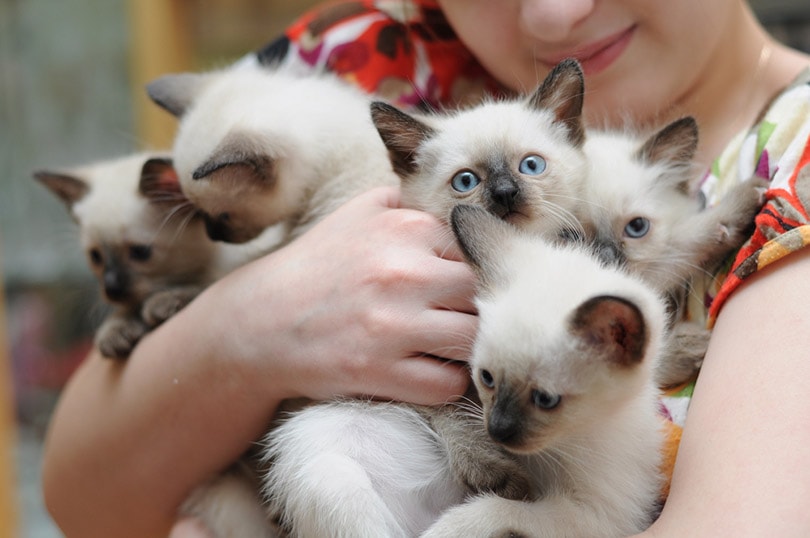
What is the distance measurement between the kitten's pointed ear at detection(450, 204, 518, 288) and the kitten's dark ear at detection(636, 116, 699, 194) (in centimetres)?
40

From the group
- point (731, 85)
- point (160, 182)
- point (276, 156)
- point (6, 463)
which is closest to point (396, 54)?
point (276, 156)

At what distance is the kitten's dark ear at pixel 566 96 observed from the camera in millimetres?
1192

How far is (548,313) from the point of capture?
0.92 m

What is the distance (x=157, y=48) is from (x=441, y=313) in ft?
6.45

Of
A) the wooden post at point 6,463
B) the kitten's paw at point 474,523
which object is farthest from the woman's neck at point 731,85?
the wooden post at point 6,463

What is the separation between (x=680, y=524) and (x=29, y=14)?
3.03 meters

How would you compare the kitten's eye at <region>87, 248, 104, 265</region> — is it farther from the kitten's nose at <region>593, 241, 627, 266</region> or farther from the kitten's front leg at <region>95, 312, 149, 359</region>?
the kitten's nose at <region>593, 241, 627, 266</region>

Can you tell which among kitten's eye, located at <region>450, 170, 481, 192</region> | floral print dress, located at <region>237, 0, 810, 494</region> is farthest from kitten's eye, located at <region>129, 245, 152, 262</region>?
kitten's eye, located at <region>450, 170, 481, 192</region>

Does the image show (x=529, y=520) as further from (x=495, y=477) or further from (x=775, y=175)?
(x=775, y=175)

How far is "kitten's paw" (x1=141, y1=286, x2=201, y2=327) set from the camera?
5.16 feet

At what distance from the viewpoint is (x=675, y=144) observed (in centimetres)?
129

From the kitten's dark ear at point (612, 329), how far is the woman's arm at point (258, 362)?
23cm

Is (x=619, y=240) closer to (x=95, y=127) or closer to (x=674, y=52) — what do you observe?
(x=674, y=52)

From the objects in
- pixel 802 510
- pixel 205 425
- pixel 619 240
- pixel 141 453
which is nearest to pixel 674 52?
pixel 619 240
